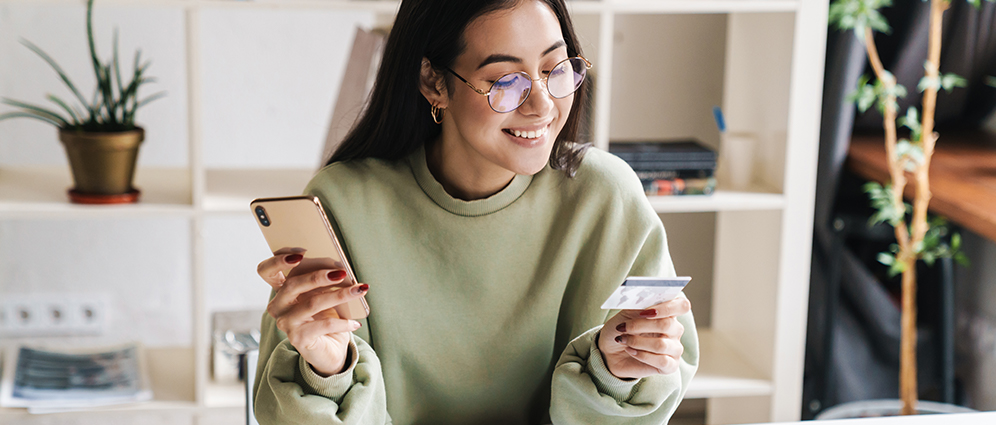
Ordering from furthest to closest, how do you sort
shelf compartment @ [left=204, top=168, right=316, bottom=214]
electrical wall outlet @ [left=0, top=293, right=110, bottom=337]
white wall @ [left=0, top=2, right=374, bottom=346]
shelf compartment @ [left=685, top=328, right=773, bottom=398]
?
electrical wall outlet @ [left=0, top=293, right=110, bottom=337] → white wall @ [left=0, top=2, right=374, bottom=346] → shelf compartment @ [left=685, top=328, right=773, bottom=398] → shelf compartment @ [left=204, top=168, right=316, bottom=214]

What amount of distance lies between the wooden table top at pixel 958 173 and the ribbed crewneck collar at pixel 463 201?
110 centimetres

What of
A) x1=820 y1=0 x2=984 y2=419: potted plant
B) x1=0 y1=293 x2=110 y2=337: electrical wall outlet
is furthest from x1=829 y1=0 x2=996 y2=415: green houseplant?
x1=0 y1=293 x2=110 y2=337: electrical wall outlet

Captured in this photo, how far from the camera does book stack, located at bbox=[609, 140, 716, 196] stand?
78.2 inches

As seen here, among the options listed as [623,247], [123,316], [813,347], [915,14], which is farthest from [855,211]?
[123,316]

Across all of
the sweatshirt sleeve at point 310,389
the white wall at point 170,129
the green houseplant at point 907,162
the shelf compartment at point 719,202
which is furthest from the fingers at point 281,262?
the green houseplant at point 907,162

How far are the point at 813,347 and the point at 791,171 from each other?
0.63 metres

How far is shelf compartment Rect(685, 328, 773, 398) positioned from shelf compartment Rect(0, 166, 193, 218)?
1.24 meters

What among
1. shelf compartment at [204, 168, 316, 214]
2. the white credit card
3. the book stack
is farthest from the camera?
the book stack

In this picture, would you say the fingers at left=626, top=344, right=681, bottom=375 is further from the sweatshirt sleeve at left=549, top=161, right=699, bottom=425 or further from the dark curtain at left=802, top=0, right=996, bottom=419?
the dark curtain at left=802, top=0, right=996, bottom=419

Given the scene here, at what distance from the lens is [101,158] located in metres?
1.79

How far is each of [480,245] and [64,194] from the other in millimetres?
1112

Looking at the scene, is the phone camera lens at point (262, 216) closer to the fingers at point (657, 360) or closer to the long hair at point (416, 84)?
the long hair at point (416, 84)

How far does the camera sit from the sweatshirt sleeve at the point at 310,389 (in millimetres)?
1062

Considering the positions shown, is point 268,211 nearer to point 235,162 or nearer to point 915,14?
point 235,162
